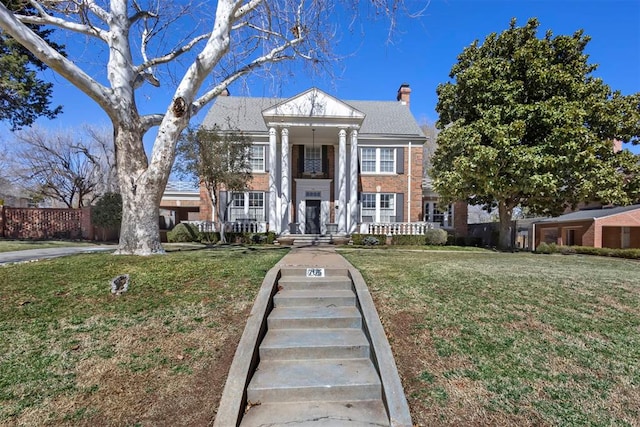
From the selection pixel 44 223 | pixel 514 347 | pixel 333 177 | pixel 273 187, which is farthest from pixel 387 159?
pixel 44 223

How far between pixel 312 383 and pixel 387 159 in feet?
58.7

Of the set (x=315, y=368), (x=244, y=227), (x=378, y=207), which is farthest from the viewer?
(x=378, y=207)

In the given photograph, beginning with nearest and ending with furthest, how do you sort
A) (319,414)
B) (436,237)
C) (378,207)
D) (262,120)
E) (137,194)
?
(319,414) < (137,194) < (436,237) < (378,207) < (262,120)

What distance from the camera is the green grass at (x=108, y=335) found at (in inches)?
121

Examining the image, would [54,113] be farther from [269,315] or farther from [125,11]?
[269,315]

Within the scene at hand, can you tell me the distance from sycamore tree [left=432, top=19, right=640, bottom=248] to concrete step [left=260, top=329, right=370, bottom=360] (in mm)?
10785

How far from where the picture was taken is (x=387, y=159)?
20094mm

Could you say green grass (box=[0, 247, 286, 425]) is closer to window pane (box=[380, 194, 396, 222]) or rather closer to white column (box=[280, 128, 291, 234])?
white column (box=[280, 128, 291, 234])

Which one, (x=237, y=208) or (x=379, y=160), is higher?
(x=379, y=160)

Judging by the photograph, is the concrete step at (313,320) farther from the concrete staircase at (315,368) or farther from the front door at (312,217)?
the front door at (312,217)

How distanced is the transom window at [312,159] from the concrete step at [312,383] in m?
16.3

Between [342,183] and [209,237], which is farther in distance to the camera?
[342,183]

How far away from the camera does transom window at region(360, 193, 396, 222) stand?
64.6 ft

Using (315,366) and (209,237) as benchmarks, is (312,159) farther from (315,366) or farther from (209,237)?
(315,366)
